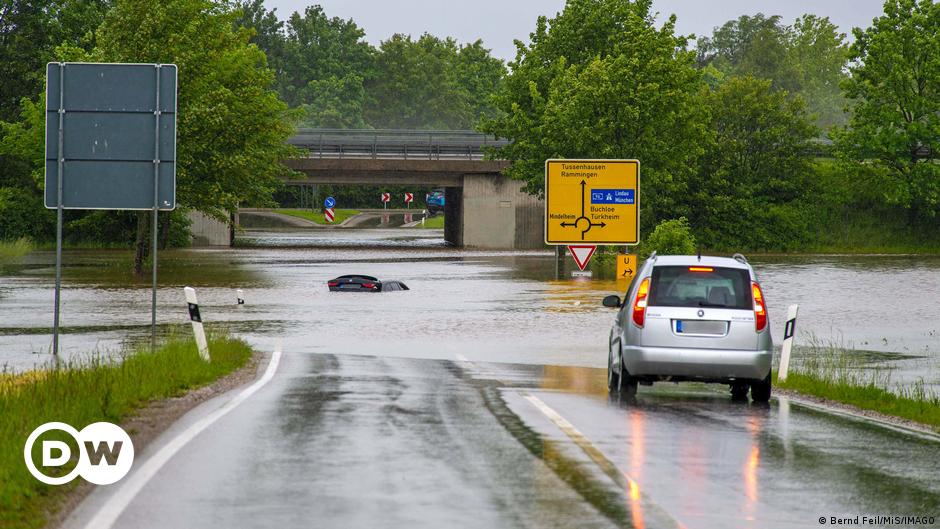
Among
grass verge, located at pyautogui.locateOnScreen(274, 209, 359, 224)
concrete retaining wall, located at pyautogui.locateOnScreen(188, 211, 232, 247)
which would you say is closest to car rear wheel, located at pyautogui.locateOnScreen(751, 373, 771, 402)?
concrete retaining wall, located at pyautogui.locateOnScreen(188, 211, 232, 247)

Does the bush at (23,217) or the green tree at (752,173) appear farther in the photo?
the green tree at (752,173)

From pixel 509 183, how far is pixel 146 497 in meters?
79.0

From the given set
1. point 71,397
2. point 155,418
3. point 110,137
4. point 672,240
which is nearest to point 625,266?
point 672,240

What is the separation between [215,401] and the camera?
1388 centimetres

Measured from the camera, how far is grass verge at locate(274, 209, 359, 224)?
424ft

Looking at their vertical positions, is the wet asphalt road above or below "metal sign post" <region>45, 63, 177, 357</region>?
below

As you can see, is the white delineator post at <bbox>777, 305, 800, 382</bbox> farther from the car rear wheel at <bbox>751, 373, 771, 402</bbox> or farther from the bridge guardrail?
the bridge guardrail

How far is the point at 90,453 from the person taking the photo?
991cm

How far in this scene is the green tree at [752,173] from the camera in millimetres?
86188

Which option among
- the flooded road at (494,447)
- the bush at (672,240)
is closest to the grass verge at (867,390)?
the flooded road at (494,447)

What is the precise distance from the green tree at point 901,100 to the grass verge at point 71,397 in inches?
2757

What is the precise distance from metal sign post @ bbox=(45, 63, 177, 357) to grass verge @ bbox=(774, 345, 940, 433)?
9.41 m

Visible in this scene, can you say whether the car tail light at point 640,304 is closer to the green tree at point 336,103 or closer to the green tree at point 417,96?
the green tree at point 336,103

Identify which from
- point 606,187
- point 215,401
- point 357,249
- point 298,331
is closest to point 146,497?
point 215,401
